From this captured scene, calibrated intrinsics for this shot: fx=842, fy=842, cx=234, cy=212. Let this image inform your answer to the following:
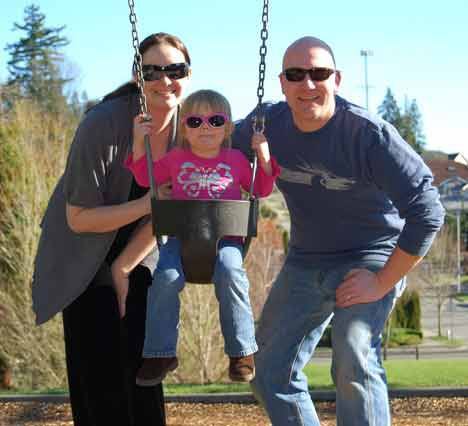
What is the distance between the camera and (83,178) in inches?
140

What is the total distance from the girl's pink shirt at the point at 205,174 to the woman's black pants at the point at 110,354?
644 mm

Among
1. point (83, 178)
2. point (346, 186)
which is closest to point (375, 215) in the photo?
point (346, 186)

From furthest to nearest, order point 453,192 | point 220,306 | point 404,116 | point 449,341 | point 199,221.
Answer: point 404,116 → point 453,192 → point 449,341 → point 220,306 → point 199,221

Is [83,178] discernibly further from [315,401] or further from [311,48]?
[315,401]

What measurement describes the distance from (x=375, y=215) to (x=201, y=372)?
12.5 meters

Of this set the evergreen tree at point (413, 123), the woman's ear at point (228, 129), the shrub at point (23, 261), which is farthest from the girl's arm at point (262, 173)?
the evergreen tree at point (413, 123)

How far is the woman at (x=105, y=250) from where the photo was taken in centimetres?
357

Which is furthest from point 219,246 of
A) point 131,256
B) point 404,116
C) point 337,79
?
point 404,116

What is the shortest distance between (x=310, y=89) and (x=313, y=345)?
1222 millimetres

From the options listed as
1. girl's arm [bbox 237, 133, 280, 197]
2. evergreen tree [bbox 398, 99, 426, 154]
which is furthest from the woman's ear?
evergreen tree [bbox 398, 99, 426, 154]

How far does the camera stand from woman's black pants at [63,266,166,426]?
12.9ft

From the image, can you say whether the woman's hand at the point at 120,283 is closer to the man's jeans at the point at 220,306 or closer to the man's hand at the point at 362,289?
the man's jeans at the point at 220,306

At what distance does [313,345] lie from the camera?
394 centimetres

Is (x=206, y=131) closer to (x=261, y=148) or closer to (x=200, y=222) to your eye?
(x=261, y=148)
